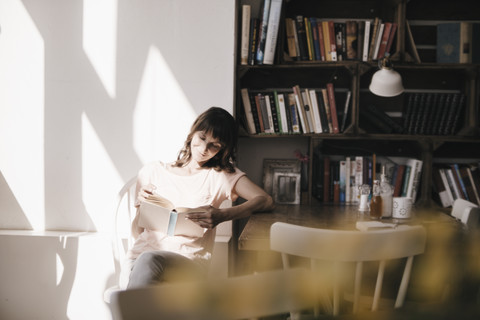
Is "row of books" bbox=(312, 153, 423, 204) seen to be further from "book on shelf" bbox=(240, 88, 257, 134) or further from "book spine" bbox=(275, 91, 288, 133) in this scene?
"book on shelf" bbox=(240, 88, 257, 134)

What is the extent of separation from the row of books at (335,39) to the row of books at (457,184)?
0.77 meters

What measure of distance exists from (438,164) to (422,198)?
32 cm

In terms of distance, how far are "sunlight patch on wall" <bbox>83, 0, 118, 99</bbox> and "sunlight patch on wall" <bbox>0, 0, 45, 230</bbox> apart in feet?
0.89

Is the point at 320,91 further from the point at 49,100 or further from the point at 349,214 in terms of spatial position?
the point at 49,100

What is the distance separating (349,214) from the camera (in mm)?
2141

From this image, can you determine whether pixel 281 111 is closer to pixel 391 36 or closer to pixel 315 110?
pixel 315 110

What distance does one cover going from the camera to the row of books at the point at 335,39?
2.41 metres

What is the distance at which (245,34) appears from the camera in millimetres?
2359

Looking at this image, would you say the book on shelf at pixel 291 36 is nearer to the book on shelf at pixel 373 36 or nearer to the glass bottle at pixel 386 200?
the book on shelf at pixel 373 36

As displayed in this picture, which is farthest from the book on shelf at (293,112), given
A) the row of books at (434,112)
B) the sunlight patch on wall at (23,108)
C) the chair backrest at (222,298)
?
the chair backrest at (222,298)

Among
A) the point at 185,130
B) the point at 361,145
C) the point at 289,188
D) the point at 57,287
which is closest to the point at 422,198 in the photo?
the point at 361,145

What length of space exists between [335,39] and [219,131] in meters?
0.95

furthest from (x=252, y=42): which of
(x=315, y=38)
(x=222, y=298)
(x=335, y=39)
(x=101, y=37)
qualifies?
(x=222, y=298)

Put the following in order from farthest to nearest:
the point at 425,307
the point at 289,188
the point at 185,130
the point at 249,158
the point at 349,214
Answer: the point at 249,158 → the point at 289,188 → the point at 185,130 → the point at 349,214 → the point at 425,307
